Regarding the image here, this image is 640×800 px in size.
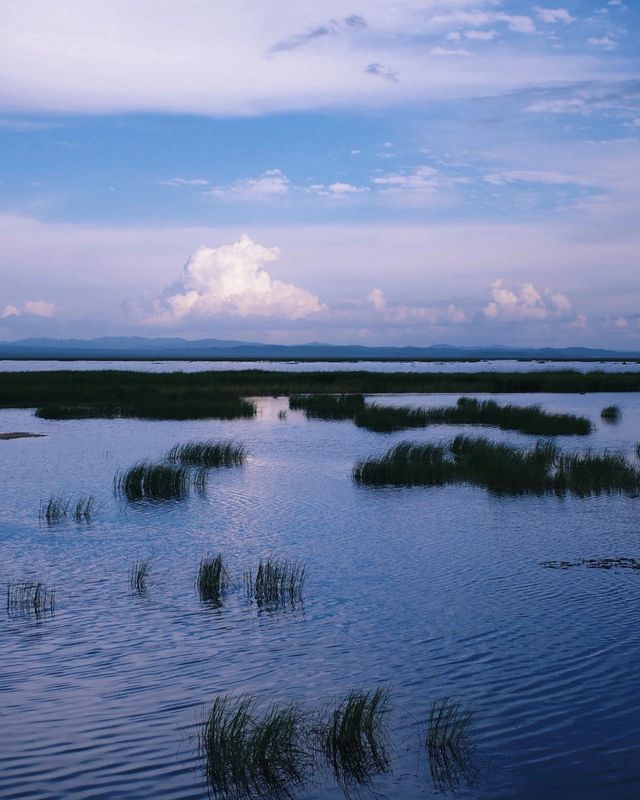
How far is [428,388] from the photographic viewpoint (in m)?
69.8

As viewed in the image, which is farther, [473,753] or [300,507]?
[300,507]

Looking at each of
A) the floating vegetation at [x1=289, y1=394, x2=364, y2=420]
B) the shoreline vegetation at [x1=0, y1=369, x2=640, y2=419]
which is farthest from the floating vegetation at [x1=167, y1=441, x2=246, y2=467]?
the shoreline vegetation at [x1=0, y1=369, x2=640, y2=419]

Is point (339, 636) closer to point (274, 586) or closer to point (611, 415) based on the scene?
point (274, 586)

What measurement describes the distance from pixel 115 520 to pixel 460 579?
8805 mm

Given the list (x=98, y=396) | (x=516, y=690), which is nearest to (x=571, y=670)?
(x=516, y=690)

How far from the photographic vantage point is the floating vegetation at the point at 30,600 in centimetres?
1240

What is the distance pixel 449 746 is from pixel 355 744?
872mm

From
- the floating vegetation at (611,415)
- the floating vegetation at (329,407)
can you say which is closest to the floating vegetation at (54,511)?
the floating vegetation at (329,407)

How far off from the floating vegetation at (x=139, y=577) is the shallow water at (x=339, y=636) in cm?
14

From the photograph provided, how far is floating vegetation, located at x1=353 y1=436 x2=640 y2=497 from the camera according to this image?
78.0 feet

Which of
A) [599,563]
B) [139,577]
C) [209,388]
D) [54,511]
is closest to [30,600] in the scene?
[139,577]

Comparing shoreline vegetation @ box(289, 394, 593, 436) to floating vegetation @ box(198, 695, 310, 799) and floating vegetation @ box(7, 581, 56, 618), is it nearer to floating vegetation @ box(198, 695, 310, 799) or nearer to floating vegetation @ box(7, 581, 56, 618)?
floating vegetation @ box(7, 581, 56, 618)

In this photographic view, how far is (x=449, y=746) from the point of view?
794 centimetres

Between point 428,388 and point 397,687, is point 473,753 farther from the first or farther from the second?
point 428,388
